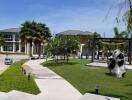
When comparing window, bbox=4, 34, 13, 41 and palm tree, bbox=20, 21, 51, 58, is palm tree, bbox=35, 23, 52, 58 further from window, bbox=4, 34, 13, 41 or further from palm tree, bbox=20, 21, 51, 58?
window, bbox=4, 34, 13, 41

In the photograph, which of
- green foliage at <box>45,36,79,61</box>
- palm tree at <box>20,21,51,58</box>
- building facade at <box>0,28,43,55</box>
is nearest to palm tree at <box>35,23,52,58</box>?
palm tree at <box>20,21,51,58</box>

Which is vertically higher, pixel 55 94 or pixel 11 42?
pixel 11 42

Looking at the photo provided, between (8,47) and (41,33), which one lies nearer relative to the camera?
(41,33)

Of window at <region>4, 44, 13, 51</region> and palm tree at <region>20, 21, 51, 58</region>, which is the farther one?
window at <region>4, 44, 13, 51</region>

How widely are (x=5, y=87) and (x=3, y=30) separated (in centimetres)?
9198

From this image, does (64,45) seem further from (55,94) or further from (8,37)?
(8,37)

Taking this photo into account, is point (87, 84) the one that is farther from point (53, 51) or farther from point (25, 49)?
point (25, 49)

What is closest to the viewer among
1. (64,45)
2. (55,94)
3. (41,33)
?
(55,94)

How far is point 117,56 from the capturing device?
3397cm

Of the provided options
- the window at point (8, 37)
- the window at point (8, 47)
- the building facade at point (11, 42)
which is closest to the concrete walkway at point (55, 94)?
the building facade at point (11, 42)

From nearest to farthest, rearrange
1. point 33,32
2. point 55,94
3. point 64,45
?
point 55,94
point 64,45
point 33,32

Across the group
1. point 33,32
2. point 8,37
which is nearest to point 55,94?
point 33,32

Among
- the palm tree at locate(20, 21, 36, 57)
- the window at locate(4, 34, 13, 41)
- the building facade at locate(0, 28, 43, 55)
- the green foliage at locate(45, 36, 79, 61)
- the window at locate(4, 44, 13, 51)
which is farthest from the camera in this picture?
the window at locate(4, 44, 13, 51)

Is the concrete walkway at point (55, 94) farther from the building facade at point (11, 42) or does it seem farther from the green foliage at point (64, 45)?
the building facade at point (11, 42)
